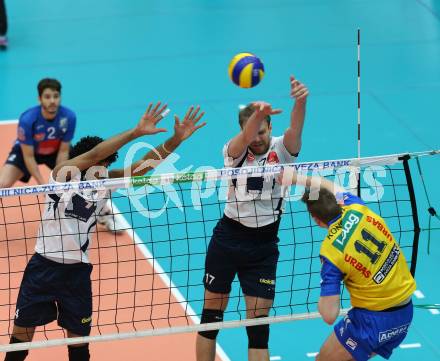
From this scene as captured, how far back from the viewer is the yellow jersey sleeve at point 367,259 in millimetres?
6742

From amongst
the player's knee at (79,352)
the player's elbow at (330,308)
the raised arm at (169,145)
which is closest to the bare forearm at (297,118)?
the raised arm at (169,145)

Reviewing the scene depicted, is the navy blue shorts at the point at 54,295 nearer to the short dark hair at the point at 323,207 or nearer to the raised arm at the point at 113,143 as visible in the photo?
the raised arm at the point at 113,143

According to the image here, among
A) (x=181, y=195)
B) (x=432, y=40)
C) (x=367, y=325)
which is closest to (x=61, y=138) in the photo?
(x=181, y=195)

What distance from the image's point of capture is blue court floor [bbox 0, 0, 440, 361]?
13055 millimetres

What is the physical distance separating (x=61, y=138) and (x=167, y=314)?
2.74m

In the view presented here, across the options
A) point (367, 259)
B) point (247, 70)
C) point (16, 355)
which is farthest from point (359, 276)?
point (16, 355)

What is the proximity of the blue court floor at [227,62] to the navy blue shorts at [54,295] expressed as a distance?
4.33 metres

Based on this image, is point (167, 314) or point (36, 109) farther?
point (36, 109)

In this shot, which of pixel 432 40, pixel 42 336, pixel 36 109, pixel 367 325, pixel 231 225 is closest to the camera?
pixel 367 325

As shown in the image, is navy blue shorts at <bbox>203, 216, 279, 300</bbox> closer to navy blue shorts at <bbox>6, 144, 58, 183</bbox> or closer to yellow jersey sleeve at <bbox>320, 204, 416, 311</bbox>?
yellow jersey sleeve at <bbox>320, 204, 416, 311</bbox>

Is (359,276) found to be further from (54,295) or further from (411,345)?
(54,295)

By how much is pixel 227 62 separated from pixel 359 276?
8818 millimetres

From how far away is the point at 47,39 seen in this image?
16297 millimetres

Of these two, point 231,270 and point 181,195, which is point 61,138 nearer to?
point 181,195
